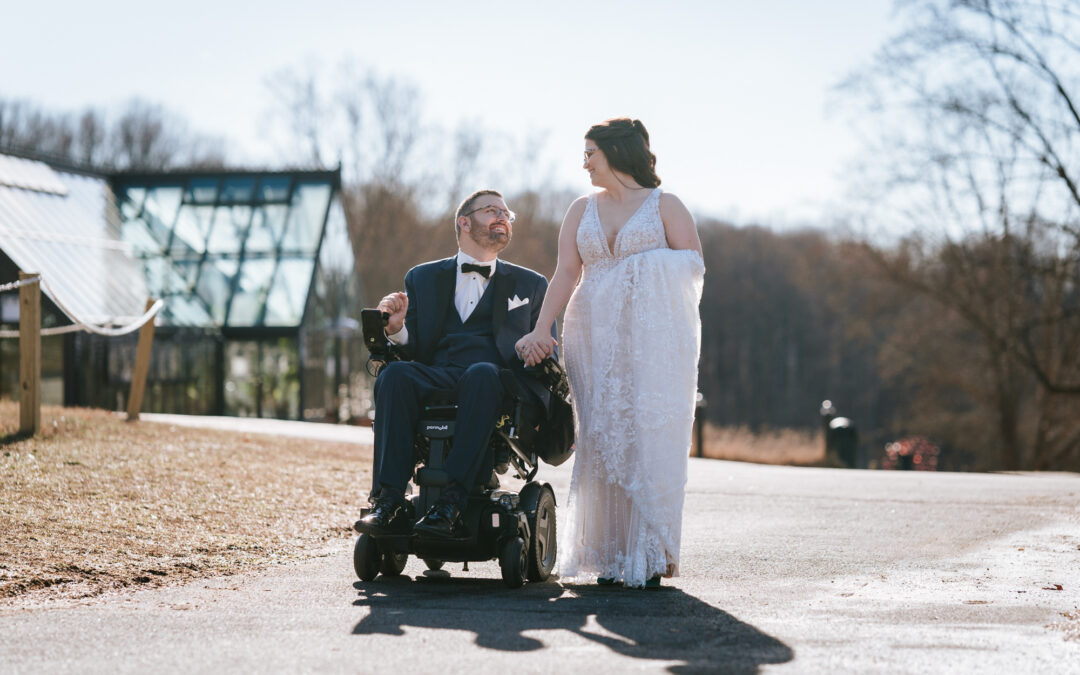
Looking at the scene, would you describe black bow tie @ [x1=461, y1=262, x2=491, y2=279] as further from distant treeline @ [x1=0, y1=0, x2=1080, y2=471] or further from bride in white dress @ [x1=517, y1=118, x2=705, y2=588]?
distant treeline @ [x1=0, y1=0, x2=1080, y2=471]

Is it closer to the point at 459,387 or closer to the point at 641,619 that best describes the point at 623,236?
the point at 459,387

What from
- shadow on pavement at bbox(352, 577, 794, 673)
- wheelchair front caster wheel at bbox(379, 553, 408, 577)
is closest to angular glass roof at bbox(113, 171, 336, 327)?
wheelchair front caster wheel at bbox(379, 553, 408, 577)

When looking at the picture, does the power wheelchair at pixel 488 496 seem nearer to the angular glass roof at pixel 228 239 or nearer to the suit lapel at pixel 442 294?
the suit lapel at pixel 442 294

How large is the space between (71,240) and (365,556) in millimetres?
21061

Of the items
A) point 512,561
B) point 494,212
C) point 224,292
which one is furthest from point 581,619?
point 224,292

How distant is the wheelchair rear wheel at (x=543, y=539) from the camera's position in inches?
235

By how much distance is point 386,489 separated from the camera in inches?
224

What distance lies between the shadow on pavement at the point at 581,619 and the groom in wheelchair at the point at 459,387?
0.29 metres

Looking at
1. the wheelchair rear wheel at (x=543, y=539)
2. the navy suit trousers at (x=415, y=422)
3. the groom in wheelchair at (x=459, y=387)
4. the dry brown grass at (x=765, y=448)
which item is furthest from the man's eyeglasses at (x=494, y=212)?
the dry brown grass at (x=765, y=448)

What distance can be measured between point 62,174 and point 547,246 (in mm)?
35982

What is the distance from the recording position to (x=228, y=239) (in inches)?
1128

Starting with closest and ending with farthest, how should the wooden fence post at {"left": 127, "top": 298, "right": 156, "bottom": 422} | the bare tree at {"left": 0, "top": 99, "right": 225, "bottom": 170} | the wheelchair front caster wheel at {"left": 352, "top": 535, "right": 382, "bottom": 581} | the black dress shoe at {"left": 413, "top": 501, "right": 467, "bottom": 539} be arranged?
the black dress shoe at {"left": 413, "top": 501, "right": 467, "bottom": 539} < the wheelchair front caster wheel at {"left": 352, "top": 535, "right": 382, "bottom": 581} < the wooden fence post at {"left": 127, "top": 298, "right": 156, "bottom": 422} < the bare tree at {"left": 0, "top": 99, "right": 225, "bottom": 170}

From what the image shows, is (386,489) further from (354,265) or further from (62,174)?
(354,265)

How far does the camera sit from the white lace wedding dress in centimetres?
600
